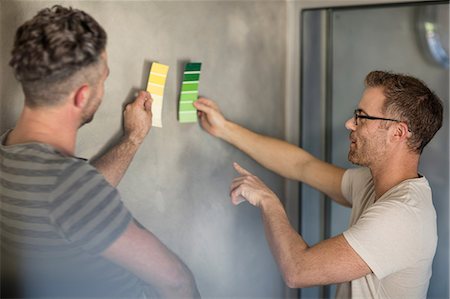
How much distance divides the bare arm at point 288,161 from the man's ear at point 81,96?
0.78m

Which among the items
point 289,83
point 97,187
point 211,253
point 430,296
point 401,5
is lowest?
point 430,296

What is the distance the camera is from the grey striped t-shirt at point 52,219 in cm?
141

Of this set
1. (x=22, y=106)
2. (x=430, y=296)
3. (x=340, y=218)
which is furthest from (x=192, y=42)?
(x=430, y=296)

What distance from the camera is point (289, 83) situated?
102 inches

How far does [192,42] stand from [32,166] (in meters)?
0.76

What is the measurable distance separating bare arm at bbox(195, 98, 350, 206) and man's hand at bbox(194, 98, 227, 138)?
46 mm

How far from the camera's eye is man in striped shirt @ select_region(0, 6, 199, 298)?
139 cm

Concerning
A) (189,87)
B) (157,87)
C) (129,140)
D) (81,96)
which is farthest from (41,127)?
(189,87)

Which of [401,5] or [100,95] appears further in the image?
[401,5]

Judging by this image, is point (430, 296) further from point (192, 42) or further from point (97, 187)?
point (97, 187)

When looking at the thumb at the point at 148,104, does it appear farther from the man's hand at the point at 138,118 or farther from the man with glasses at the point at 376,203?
the man with glasses at the point at 376,203

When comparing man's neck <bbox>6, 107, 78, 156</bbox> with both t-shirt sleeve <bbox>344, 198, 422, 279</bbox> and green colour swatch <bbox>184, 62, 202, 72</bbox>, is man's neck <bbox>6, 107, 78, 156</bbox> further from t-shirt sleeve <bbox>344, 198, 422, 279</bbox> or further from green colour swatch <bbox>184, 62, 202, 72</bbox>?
t-shirt sleeve <bbox>344, 198, 422, 279</bbox>

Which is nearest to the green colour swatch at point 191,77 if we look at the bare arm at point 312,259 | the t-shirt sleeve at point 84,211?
the bare arm at point 312,259

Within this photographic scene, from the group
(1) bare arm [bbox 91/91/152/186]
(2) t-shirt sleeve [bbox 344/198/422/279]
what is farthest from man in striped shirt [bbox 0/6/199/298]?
(2) t-shirt sleeve [bbox 344/198/422/279]
